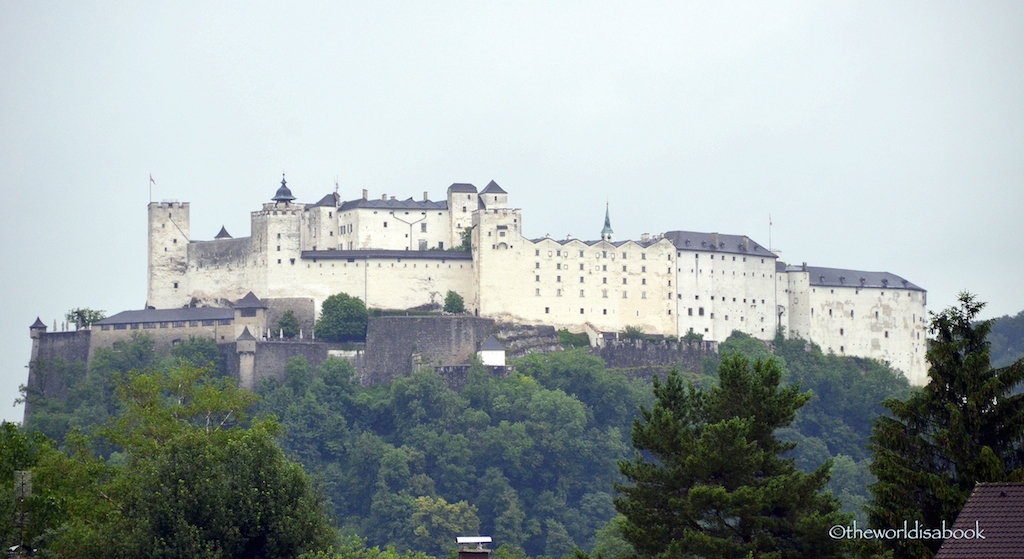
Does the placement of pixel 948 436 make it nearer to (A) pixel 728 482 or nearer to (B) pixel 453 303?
(A) pixel 728 482

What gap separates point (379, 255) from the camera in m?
86.7

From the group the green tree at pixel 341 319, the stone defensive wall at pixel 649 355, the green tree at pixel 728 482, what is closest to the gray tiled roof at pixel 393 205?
the green tree at pixel 341 319

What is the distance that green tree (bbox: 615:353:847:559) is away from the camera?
26750mm

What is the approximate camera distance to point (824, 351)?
93.8m

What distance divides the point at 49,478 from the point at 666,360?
5791cm

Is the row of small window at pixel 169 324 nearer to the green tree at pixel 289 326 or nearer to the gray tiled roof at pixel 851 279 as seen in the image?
the green tree at pixel 289 326

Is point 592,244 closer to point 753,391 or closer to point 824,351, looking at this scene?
point 824,351

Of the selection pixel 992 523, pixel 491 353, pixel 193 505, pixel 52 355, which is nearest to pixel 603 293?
pixel 491 353

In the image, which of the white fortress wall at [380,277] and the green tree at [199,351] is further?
the white fortress wall at [380,277]

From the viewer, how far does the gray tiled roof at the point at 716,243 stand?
91.9 metres

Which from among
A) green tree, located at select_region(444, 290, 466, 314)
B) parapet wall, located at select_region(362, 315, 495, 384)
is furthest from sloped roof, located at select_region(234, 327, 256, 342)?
green tree, located at select_region(444, 290, 466, 314)

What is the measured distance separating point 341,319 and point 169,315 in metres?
8.77

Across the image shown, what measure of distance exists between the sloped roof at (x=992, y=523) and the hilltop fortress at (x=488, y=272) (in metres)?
67.2

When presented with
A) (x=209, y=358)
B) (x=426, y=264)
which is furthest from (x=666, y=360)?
(x=209, y=358)
